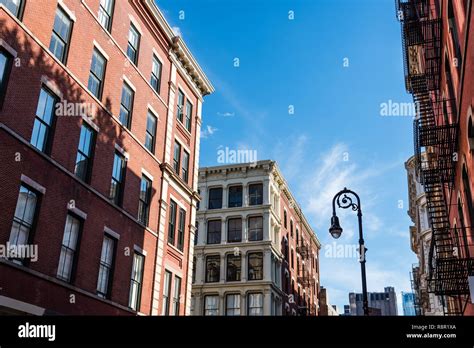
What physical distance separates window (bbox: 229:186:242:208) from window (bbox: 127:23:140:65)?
30908mm

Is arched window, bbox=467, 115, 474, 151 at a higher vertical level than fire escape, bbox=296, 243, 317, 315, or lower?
lower

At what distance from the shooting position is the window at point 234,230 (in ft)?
176

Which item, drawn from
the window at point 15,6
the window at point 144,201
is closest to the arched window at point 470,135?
the window at point 15,6

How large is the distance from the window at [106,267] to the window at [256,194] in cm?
3305

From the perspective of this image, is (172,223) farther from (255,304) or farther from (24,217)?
(255,304)

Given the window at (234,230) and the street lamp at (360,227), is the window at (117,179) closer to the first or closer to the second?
the street lamp at (360,227)

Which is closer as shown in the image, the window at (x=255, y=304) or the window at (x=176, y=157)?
the window at (x=176, y=157)

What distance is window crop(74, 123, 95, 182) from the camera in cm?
2022

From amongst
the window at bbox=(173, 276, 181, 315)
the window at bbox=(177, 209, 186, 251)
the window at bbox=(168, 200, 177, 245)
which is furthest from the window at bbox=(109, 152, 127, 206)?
the window at bbox=(173, 276, 181, 315)

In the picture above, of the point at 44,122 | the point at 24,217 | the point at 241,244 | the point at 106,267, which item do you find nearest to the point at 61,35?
the point at 44,122

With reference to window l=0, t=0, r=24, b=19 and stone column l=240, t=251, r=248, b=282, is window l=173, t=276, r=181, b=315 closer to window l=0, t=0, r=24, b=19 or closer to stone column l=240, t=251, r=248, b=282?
window l=0, t=0, r=24, b=19

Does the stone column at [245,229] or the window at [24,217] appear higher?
the stone column at [245,229]

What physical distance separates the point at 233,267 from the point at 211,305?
4.47 metres
